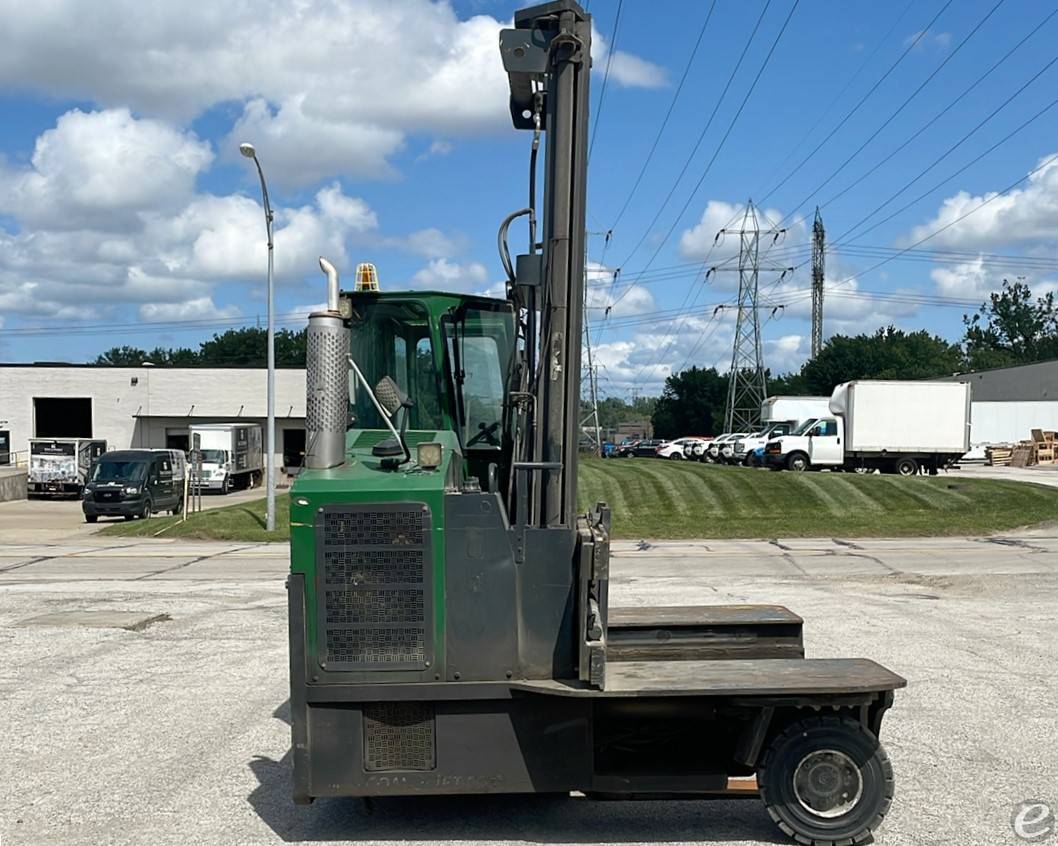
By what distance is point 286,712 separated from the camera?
26.8ft

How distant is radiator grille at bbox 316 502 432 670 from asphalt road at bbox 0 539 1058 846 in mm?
1037

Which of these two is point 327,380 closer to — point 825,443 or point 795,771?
point 795,771

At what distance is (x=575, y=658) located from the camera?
5223 millimetres

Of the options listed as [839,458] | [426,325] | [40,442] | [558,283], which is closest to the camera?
[558,283]

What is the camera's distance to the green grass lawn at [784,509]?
79.4ft

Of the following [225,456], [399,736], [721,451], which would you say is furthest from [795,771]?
[721,451]

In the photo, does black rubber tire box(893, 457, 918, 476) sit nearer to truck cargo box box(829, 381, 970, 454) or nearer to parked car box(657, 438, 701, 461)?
truck cargo box box(829, 381, 970, 454)

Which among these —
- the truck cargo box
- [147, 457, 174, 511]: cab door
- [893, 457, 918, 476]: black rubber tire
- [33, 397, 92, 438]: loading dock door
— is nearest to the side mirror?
[147, 457, 174, 511]: cab door

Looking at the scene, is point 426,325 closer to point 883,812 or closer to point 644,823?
point 644,823

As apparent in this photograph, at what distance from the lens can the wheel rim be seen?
5223 millimetres

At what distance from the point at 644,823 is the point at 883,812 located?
120 centimetres

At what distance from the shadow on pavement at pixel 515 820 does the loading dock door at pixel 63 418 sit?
5803 centimetres

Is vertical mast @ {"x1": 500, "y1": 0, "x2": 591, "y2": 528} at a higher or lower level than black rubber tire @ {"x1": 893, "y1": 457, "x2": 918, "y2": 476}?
higher

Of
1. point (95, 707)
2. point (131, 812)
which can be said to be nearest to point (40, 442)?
point (95, 707)
